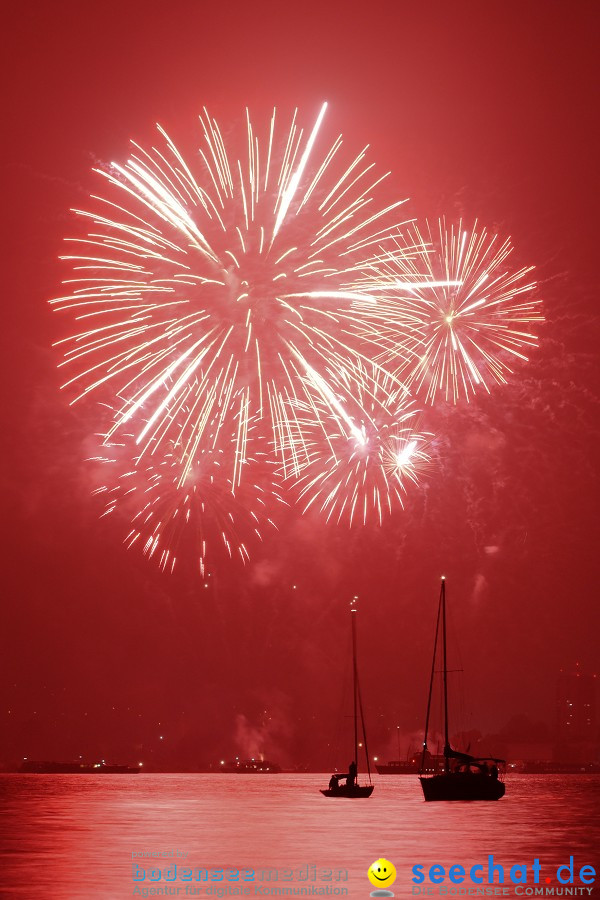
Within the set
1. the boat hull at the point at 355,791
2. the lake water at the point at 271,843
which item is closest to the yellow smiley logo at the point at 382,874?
the lake water at the point at 271,843

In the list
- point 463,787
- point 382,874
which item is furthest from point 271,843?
point 463,787

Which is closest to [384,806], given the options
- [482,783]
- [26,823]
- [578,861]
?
[482,783]

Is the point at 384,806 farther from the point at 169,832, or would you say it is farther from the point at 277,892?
the point at 277,892

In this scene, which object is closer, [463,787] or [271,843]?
[271,843]

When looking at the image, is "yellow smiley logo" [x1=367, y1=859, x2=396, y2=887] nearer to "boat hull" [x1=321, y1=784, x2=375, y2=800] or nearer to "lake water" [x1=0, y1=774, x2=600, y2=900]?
"lake water" [x1=0, y1=774, x2=600, y2=900]

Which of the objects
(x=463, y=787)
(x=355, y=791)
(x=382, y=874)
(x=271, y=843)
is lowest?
(x=355, y=791)

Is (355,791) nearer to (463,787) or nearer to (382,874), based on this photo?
(463,787)
